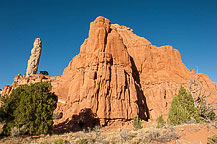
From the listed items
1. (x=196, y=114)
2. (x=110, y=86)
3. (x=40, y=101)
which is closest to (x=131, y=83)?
(x=110, y=86)

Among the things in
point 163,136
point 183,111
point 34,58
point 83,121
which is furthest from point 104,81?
point 34,58

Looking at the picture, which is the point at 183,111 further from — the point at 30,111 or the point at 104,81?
the point at 30,111

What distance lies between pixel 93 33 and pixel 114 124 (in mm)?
19705

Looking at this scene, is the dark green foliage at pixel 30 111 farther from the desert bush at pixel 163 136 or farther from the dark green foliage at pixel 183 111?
the dark green foliage at pixel 183 111

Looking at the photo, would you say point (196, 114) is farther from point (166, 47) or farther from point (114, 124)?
point (166, 47)

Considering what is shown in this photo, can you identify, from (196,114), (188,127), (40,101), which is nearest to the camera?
(188,127)

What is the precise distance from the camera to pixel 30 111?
20531 mm

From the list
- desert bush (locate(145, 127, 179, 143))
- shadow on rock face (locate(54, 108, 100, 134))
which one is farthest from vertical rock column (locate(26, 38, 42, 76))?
desert bush (locate(145, 127, 179, 143))

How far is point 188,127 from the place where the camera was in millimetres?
14289

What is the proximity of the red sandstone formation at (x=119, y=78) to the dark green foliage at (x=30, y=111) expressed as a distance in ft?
34.6

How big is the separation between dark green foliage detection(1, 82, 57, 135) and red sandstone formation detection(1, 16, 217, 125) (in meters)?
10.6

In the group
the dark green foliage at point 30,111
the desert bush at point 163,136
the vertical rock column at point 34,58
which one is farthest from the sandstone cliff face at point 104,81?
the vertical rock column at point 34,58

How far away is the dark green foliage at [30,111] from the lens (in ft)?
65.3

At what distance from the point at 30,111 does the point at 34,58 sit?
58.0 meters
